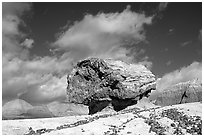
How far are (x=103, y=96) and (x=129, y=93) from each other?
9.93 ft

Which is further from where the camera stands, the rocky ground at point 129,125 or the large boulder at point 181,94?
the large boulder at point 181,94

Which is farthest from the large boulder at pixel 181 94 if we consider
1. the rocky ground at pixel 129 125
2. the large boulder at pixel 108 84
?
the rocky ground at pixel 129 125

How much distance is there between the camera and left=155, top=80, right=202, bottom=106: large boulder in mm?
36688

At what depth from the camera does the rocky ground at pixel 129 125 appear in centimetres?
2077

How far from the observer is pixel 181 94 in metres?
38.5

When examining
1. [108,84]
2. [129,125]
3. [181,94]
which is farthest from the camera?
[181,94]

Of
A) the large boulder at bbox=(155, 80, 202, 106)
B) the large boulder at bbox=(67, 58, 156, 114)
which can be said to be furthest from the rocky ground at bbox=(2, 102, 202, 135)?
the large boulder at bbox=(67, 58, 156, 114)

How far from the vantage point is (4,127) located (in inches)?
950

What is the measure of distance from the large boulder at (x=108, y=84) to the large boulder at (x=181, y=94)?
119 inches

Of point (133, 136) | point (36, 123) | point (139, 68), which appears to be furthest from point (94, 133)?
point (139, 68)

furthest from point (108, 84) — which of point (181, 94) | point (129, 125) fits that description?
point (129, 125)

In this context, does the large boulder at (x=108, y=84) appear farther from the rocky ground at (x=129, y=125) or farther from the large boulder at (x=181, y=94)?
the rocky ground at (x=129, y=125)

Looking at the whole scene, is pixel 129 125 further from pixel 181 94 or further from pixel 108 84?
pixel 181 94

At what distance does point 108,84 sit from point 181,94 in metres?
9.07
